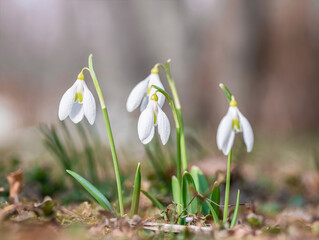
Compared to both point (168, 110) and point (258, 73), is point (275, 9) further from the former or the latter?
point (168, 110)

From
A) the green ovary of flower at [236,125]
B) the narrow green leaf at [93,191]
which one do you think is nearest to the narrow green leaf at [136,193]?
the narrow green leaf at [93,191]

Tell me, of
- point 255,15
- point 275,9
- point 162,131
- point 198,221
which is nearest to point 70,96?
point 162,131

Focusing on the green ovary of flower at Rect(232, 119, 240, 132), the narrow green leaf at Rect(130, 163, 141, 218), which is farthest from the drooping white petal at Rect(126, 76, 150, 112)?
the green ovary of flower at Rect(232, 119, 240, 132)

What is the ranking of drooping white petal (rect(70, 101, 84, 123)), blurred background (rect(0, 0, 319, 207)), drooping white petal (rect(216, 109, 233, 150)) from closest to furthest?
→ 1. drooping white petal (rect(216, 109, 233, 150))
2. drooping white petal (rect(70, 101, 84, 123))
3. blurred background (rect(0, 0, 319, 207))

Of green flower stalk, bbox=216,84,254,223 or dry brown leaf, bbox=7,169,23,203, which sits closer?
green flower stalk, bbox=216,84,254,223

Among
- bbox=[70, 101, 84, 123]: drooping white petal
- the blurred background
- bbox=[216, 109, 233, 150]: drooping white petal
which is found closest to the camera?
bbox=[216, 109, 233, 150]: drooping white petal

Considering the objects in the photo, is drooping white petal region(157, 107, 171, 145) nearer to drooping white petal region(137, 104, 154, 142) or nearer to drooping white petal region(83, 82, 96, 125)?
drooping white petal region(137, 104, 154, 142)

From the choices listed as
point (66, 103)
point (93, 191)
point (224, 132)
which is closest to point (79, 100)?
point (66, 103)
